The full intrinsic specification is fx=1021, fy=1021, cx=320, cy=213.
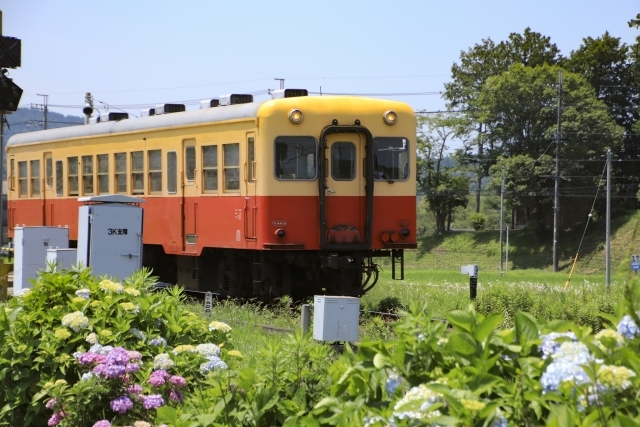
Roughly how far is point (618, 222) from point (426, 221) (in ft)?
130

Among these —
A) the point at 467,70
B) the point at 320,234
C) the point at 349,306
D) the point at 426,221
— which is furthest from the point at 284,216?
the point at 426,221

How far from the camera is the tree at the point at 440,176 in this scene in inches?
3049

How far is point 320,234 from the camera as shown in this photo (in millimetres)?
16688

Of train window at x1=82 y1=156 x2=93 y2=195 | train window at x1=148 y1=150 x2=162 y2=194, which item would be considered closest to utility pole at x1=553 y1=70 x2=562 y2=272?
train window at x1=82 y1=156 x2=93 y2=195

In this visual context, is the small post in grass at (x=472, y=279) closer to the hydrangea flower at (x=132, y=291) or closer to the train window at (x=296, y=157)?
the train window at (x=296, y=157)

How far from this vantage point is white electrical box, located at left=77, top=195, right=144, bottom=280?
1574 cm

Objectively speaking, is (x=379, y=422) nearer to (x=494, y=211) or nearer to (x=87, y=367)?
(x=87, y=367)

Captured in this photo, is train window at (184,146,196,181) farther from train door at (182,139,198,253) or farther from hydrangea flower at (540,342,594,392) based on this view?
hydrangea flower at (540,342,594,392)

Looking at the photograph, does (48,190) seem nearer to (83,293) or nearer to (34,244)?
(34,244)

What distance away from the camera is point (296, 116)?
1653 cm

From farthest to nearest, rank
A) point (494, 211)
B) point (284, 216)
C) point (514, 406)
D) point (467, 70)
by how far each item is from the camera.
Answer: point (494, 211), point (467, 70), point (284, 216), point (514, 406)

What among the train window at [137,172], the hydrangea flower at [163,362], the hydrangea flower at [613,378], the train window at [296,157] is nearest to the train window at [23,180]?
the train window at [137,172]

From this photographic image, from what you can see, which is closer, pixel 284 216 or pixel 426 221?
pixel 284 216

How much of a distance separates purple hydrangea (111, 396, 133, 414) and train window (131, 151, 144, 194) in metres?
14.3
